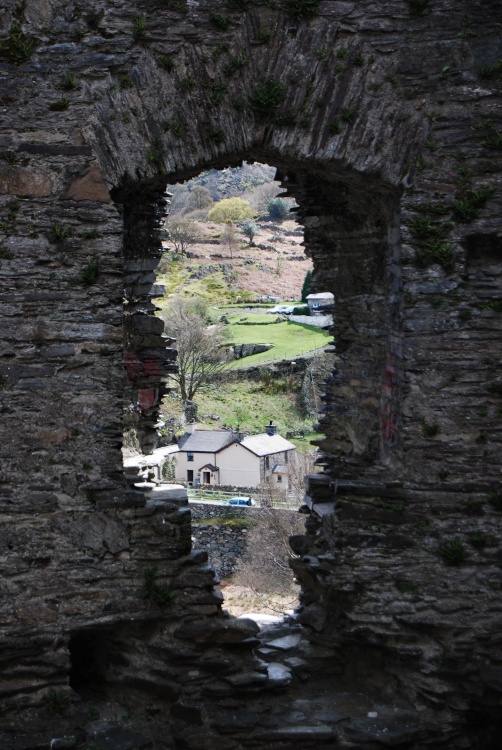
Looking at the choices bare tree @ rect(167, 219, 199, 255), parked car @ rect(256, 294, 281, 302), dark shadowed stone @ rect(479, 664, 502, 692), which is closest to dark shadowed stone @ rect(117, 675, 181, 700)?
dark shadowed stone @ rect(479, 664, 502, 692)

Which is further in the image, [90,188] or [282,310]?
[282,310]

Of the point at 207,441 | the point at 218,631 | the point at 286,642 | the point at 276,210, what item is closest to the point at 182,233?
the point at 276,210

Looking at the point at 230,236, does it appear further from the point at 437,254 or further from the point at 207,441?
the point at 437,254

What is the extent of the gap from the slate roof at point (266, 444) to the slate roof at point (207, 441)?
55cm

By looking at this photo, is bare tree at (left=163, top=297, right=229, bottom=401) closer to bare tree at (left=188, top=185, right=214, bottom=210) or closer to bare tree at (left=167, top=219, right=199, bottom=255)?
bare tree at (left=167, top=219, right=199, bottom=255)

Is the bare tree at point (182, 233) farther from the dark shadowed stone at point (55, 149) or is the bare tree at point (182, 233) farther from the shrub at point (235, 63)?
the dark shadowed stone at point (55, 149)

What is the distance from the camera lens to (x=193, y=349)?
73.8 ft

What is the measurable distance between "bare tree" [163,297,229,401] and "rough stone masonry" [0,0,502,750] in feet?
54.3

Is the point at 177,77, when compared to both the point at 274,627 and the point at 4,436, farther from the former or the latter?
the point at 274,627

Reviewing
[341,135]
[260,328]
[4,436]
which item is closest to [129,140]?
[341,135]

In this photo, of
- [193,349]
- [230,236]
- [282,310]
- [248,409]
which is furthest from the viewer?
[230,236]

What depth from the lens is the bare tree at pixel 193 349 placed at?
22812 mm

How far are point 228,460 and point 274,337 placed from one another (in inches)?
377

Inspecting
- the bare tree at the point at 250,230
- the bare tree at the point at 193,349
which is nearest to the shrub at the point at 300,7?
the bare tree at the point at 193,349
